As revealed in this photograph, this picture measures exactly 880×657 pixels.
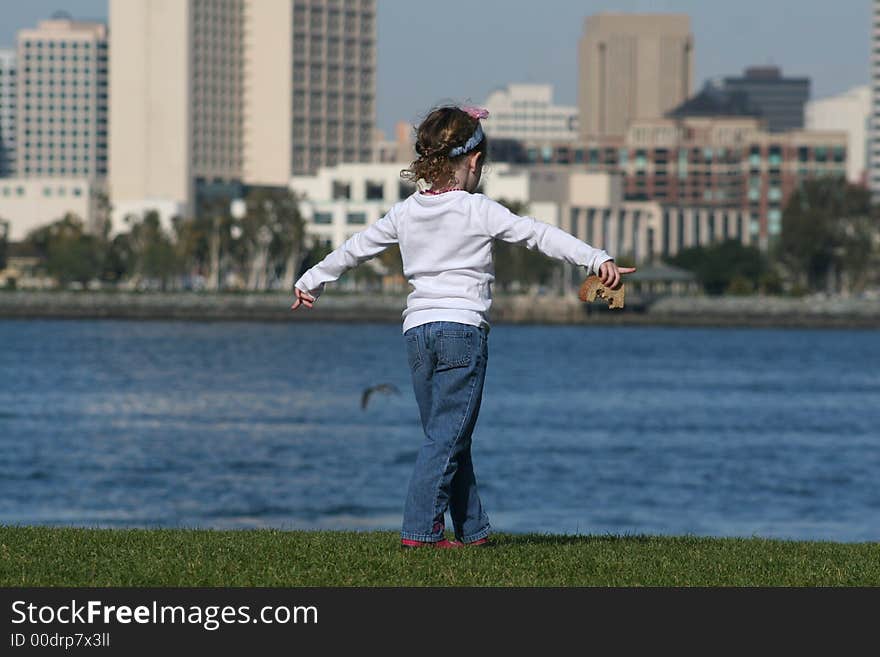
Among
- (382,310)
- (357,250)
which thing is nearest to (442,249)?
(357,250)

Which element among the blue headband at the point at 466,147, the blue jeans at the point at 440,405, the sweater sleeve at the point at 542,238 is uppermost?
the blue headband at the point at 466,147

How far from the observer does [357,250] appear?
10570mm

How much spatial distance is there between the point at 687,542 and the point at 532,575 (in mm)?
2764

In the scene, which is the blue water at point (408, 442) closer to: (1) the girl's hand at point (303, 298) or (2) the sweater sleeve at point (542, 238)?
(1) the girl's hand at point (303, 298)

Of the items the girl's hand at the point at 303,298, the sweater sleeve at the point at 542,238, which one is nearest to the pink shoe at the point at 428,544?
the girl's hand at the point at 303,298

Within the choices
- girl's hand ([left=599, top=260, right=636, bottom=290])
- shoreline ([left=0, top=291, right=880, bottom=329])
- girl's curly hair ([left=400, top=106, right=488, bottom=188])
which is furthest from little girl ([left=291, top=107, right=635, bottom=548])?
shoreline ([left=0, top=291, right=880, bottom=329])

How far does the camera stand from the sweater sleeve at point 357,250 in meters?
10.5

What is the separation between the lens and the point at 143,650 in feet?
25.4

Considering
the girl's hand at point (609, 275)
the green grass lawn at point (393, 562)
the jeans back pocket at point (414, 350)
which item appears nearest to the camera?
the green grass lawn at point (393, 562)

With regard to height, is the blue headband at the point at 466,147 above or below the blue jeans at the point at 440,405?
above

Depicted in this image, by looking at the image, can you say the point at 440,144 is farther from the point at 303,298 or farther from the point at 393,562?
the point at 393,562

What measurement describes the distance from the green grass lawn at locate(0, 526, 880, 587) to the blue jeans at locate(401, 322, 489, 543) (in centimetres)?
24

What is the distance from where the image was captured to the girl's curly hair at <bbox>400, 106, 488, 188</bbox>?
1037cm

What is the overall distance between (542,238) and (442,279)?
722 mm
